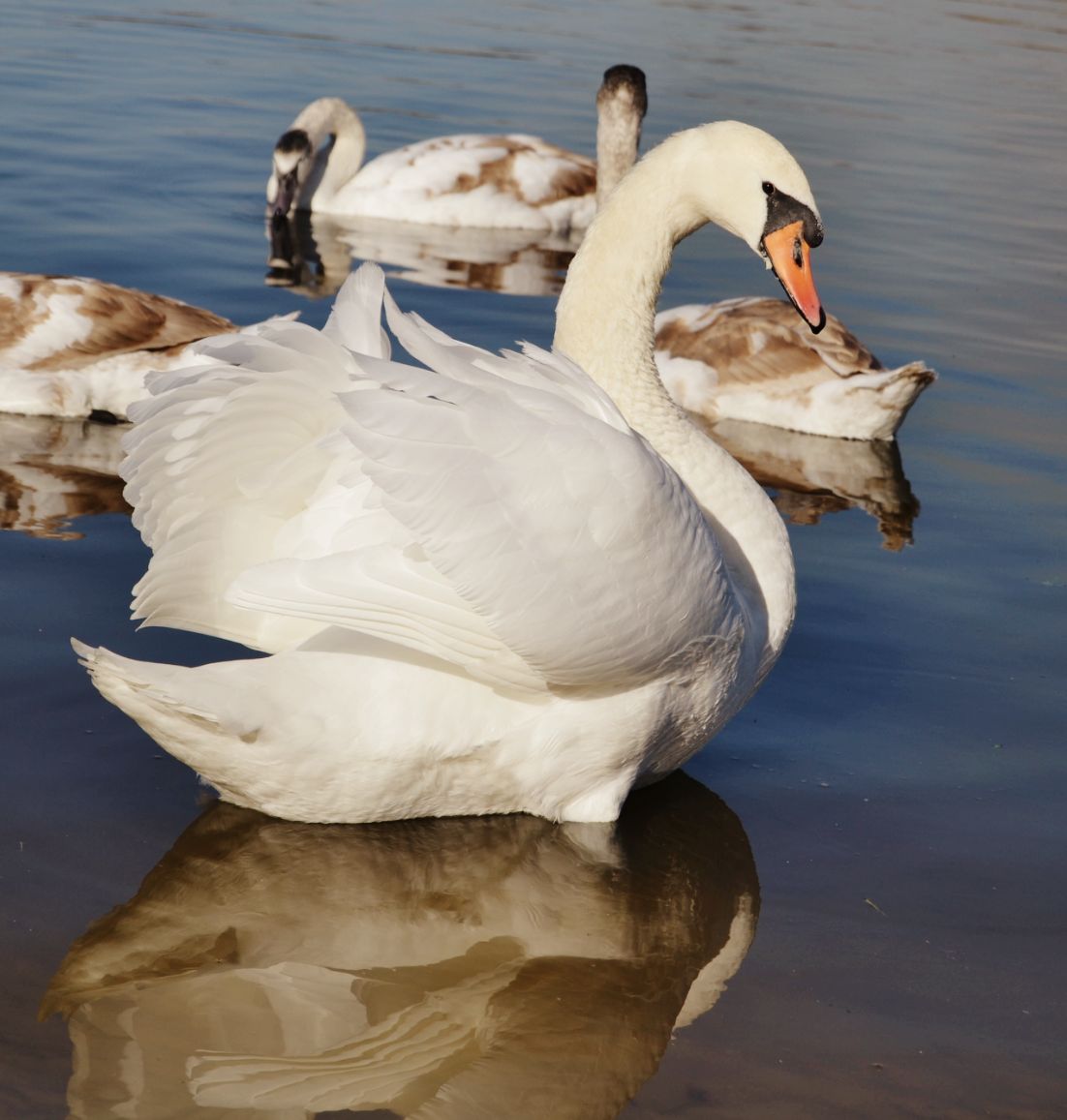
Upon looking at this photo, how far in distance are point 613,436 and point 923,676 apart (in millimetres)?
2339

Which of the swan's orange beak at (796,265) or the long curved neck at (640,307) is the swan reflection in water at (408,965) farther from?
the swan's orange beak at (796,265)

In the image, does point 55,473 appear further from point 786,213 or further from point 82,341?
point 786,213

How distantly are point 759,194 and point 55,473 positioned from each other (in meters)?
3.51

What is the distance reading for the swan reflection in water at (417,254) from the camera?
11.5 metres

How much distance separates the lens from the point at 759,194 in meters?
5.16

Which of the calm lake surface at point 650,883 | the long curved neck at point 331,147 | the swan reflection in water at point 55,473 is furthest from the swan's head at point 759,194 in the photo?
the long curved neck at point 331,147

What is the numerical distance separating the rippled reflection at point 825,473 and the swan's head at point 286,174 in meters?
4.86

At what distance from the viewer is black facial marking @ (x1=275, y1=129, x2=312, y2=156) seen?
12703 millimetres

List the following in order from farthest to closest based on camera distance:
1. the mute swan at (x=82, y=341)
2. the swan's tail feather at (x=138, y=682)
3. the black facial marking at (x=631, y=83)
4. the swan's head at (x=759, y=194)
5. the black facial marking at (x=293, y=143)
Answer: the black facial marking at (x=293, y=143)
the black facial marking at (x=631, y=83)
the mute swan at (x=82, y=341)
the swan's head at (x=759, y=194)
the swan's tail feather at (x=138, y=682)

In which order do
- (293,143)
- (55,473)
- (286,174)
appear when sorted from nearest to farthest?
(55,473) < (293,143) < (286,174)

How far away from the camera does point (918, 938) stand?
448cm

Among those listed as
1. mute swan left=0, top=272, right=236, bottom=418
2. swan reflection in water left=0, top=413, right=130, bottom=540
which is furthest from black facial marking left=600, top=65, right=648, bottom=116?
swan reflection in water left=0, top=413, right=130, bottom=540

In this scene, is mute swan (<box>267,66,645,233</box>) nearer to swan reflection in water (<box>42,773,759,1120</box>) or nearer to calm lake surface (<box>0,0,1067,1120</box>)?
calm lake surface (<box>0,0,1067,1120</box>)

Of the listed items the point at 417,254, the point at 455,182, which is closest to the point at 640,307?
the point at 417,254
